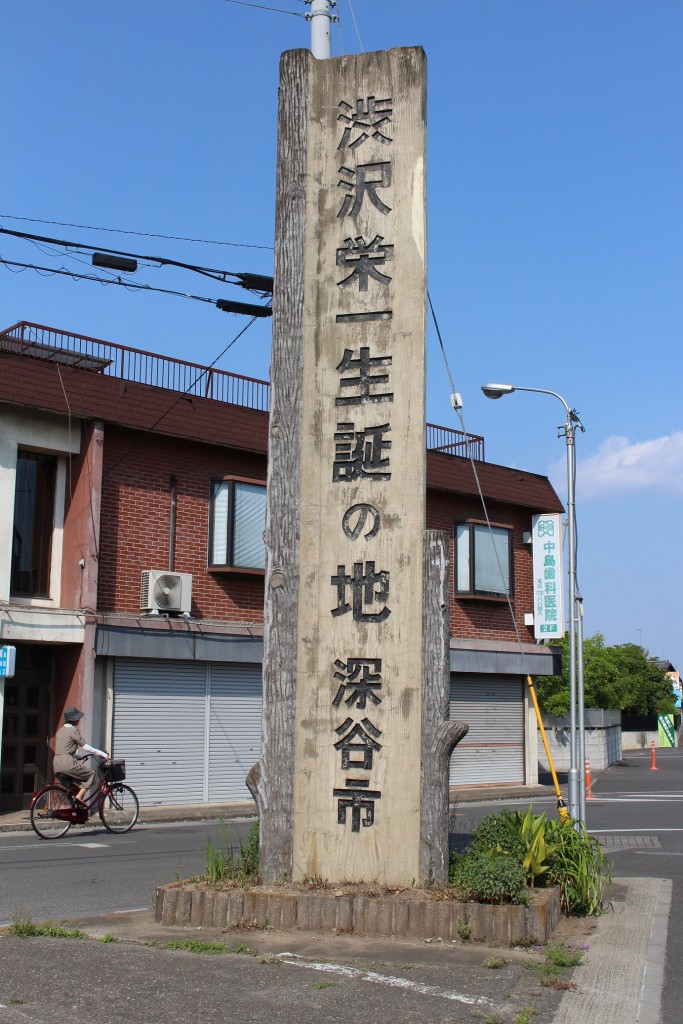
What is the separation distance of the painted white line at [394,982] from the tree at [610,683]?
3075 cm

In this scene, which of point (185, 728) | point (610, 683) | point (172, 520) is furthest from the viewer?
point (610, 683)

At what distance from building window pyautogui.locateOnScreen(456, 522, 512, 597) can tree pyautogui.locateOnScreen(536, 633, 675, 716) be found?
10245mm

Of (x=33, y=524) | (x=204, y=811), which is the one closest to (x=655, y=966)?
(x=204, y=811)

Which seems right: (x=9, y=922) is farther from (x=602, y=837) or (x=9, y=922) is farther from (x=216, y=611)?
(x=216, y=611)

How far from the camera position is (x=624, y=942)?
27.2 feet

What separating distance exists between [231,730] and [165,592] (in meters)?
3.35

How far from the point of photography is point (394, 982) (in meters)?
6.58

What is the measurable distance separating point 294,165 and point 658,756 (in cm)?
4656

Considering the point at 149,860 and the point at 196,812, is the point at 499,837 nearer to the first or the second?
the point at 149,860

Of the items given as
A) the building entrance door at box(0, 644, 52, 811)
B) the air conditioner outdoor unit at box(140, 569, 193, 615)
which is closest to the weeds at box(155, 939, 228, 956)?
the building entrance door at box(0, 644, 52, 811)

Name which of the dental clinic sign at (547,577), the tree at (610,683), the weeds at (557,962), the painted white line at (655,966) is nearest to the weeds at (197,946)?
the weeds at (557,962)

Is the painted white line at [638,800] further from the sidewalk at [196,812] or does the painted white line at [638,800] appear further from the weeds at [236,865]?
the weeds at [236,865]

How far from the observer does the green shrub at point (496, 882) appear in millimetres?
7809

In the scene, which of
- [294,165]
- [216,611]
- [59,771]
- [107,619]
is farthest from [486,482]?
[294,165]
